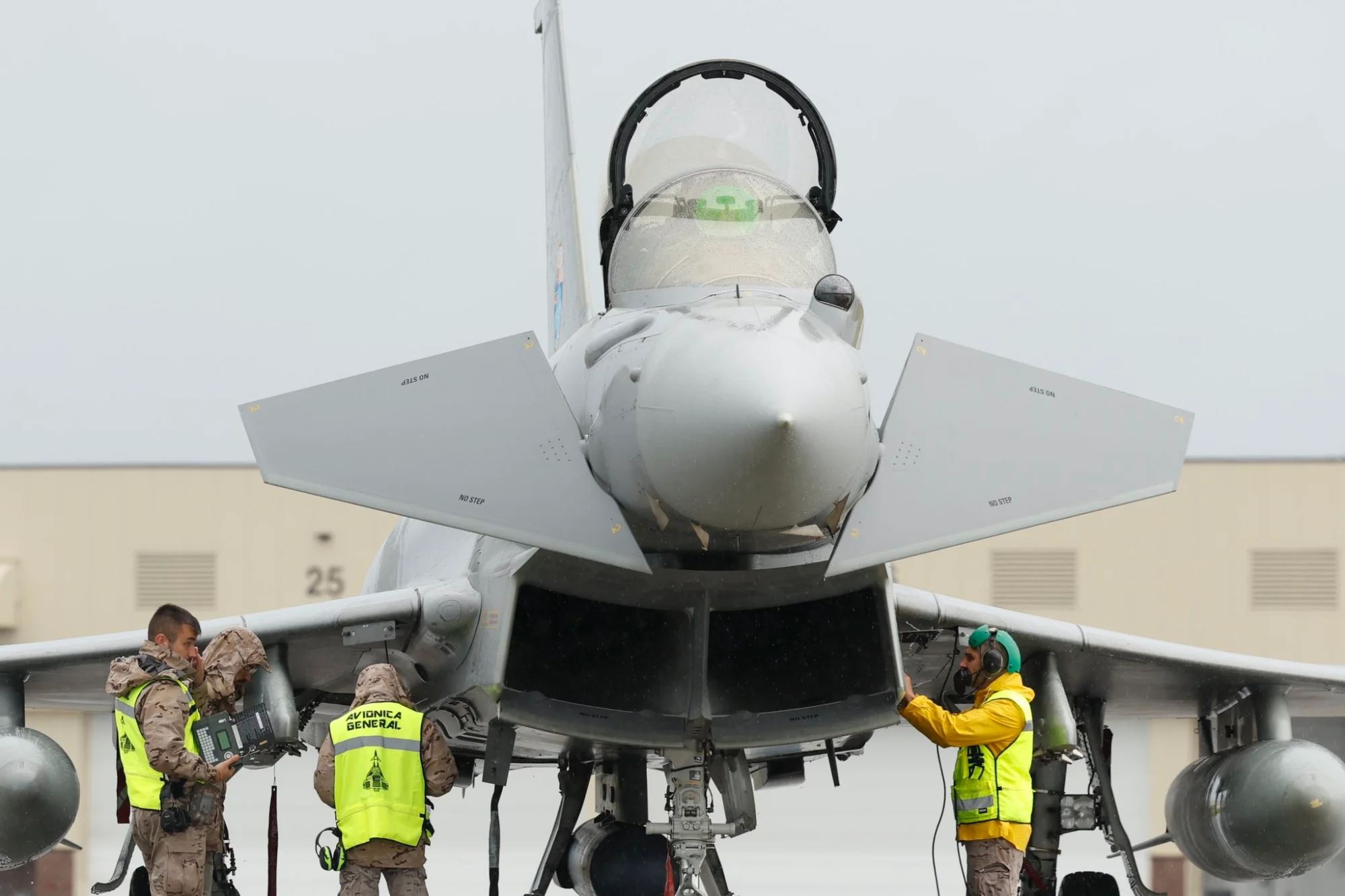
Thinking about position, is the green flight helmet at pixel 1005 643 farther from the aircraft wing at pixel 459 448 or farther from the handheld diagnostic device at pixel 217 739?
the handheld diagnostic device at pixel 217 739

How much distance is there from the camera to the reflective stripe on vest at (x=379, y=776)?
A: 580 centimetres

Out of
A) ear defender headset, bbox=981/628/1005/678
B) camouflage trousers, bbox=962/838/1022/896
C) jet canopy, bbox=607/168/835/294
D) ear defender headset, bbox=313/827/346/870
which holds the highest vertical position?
jet canopy, bbox=607/168/835/294

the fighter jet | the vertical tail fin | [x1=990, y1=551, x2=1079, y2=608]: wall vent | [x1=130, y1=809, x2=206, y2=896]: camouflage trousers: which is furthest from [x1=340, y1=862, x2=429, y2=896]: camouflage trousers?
[x1=990, y1=551, x2=1079, y2=608]: wall vent

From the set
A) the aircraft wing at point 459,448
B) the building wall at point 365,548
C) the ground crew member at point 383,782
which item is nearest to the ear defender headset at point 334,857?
the ground crew member at point 383,782

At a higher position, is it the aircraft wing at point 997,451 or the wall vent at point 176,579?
the aircraft wing at point 997,451

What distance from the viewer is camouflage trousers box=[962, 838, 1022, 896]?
6.23 meters

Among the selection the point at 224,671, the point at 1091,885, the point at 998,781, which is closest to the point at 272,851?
the point at 224,671

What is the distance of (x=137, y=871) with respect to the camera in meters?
9.63

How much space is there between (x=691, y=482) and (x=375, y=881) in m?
1.97

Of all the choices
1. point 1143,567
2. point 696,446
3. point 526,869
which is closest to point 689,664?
point 696,446

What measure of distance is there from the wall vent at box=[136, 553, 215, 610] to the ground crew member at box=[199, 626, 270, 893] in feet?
49.1

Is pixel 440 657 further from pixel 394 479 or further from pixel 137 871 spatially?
pixel 137 871

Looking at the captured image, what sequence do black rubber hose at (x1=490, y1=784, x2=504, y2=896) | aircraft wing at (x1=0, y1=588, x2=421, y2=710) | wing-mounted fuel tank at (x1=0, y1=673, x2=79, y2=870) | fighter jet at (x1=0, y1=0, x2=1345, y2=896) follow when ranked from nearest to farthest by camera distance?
fighter jet at (x1=0, y1=0, x2=1345, y2=896), black rubber hose at (x1=490, y1=784, x2=504, y2=896), aircraft wing at (x1=0, y1=588, x2=421, y2=710), wing-mounted fuel tank at (x1=0, y1=673, x2=79, y2=870)

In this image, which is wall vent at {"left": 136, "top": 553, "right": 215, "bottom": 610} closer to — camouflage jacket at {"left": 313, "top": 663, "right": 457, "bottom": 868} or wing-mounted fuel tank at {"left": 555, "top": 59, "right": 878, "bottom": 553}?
wing-mounted fuel tank at {"left": 555, "top": 59, "right": 878, "bottom": 553}
